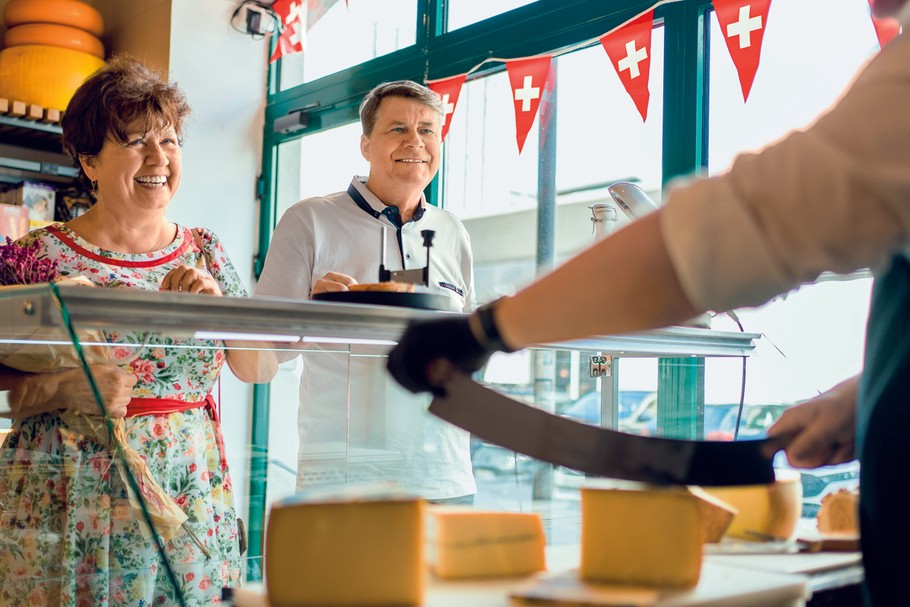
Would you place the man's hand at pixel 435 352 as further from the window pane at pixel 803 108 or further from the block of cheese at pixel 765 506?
the window pane at pixel 803 108

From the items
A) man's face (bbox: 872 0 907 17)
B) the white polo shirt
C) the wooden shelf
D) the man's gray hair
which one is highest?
the wooden shelf

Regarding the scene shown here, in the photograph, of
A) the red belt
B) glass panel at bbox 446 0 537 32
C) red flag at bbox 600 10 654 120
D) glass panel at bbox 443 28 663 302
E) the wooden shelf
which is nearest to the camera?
the red belt

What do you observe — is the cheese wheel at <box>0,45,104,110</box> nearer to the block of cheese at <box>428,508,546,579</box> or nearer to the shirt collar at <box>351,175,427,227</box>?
the shirt collar at <box>351,175,427,227</box>

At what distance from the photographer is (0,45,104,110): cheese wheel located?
4168 millimetres

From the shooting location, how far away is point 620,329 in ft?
2.14

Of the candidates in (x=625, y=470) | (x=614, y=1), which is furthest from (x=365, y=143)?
(x=625, y=470)

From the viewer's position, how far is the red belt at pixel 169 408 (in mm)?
1147

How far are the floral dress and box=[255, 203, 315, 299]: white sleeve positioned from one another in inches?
53.0

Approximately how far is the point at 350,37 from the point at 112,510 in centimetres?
396

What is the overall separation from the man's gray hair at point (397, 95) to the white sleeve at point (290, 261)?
A: 44 centimetres

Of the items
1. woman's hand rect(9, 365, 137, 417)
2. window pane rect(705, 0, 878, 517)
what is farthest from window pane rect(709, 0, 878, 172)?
woman's hand rect(9, 365, 137, 417)

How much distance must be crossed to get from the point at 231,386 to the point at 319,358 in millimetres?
229

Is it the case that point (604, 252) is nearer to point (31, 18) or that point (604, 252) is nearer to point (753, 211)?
point (753, 211)

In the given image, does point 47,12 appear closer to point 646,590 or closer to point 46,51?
point 46,51
